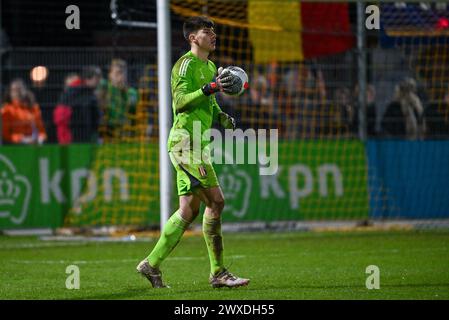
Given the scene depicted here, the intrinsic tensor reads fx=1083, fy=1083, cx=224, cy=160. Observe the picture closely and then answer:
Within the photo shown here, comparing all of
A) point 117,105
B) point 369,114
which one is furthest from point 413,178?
point 117,105

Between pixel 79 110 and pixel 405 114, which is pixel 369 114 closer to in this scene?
pixel 405 114

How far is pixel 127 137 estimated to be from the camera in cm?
1795

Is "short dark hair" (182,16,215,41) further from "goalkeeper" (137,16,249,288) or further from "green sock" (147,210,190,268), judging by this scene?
"green sock" (147,210,190,268)

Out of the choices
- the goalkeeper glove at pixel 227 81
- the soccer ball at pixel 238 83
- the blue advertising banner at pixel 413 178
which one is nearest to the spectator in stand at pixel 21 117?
the blue advertising banner at pixel 413 178

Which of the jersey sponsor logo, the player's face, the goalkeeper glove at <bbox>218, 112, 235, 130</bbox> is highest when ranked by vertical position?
the player's face

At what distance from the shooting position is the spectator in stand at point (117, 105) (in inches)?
697

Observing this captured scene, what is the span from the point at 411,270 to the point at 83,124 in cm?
830

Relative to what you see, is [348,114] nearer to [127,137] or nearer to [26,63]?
[127,137]

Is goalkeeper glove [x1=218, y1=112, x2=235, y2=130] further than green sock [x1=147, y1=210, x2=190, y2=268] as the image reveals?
Yes

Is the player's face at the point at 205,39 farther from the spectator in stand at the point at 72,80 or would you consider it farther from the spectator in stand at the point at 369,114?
the spectator in stand at the point at 369,114

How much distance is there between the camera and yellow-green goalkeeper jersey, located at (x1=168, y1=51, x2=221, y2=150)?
→ 967 centimetres

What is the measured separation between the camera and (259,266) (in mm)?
11867

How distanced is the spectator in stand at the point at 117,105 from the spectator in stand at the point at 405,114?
4.44 meters

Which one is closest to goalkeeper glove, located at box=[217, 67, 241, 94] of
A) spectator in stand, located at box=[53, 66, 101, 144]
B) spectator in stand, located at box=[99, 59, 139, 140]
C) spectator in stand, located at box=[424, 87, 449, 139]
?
spectator in stand, located at box=[99, 59, 139, 140]
